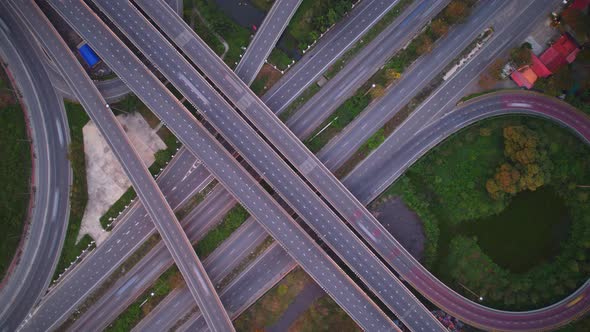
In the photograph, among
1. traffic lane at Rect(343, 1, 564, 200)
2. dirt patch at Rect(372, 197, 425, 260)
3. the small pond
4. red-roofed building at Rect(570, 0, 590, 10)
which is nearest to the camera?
red-roofed building at Rect(570, 0, 590, 10)

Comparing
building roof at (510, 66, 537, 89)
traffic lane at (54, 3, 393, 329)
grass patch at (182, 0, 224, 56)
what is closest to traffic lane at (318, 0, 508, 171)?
building roof at (510, 66, 537, 89)

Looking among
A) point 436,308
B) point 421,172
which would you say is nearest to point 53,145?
point 421,172

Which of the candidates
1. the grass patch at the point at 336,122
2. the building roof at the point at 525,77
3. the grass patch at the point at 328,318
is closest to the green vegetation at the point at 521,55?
the building roof at the point at 525,77

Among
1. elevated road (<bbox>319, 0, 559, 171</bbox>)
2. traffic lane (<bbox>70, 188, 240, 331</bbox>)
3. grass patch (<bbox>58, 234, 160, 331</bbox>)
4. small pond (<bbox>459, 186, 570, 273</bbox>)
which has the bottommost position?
small pond (<bbox>459, 186, 570, 273</bbox>)

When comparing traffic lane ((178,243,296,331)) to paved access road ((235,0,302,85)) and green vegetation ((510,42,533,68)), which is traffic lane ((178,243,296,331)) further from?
green vegetation ((510,42,533,68))

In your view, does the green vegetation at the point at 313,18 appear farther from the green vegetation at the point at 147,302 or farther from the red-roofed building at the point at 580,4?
the green vegetation at the point at 147,302

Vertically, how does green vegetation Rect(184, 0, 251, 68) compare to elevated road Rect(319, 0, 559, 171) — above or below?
above

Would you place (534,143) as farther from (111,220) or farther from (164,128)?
(111,220)

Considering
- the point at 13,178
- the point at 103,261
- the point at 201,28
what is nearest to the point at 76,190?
the point at 13,178
